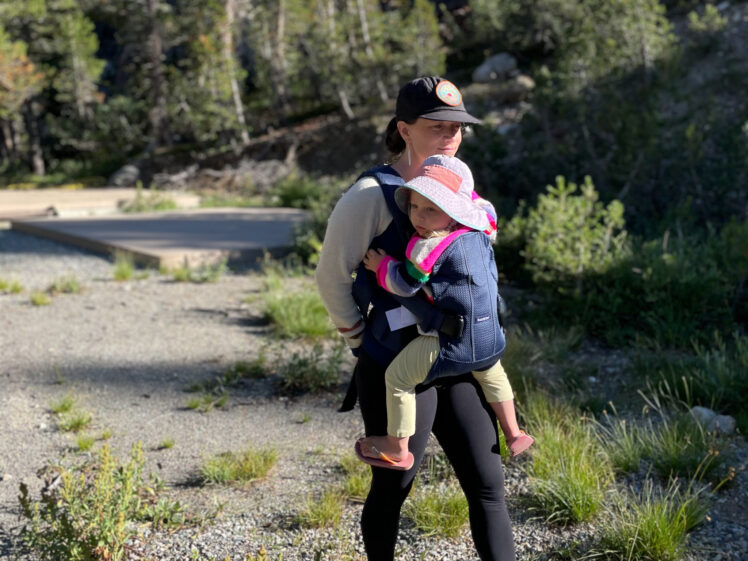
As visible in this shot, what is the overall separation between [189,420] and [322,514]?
1385mm

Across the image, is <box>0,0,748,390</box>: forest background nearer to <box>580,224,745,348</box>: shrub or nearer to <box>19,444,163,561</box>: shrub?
<box>580,224,745,348</box>: shrub

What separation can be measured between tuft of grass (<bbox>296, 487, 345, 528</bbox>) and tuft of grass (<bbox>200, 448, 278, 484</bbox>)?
15.4 inches

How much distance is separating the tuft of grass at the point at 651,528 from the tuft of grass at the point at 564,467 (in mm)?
131

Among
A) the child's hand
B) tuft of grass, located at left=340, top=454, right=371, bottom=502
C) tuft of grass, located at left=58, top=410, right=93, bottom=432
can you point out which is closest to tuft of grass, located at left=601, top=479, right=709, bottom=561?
tuft of grass, located at left=340, top=454, right=371, bottom=502

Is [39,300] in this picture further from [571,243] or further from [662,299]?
[662,299]

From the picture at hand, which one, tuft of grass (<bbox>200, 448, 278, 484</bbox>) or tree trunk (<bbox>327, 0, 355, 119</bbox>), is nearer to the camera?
tuft of grass (<bbox>200, 448, 278, 484</bbox>)

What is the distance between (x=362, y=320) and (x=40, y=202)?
1270cm

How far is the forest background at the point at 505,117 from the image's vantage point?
5.61 m

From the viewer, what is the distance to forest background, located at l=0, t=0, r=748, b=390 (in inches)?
221

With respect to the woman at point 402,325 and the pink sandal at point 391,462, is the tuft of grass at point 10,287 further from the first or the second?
the pink sandal at point 391,462

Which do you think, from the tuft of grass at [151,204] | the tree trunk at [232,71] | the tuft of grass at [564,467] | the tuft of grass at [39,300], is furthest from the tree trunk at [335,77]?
the tuft of grass at [564,467]

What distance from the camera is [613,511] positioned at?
3037 millimetres

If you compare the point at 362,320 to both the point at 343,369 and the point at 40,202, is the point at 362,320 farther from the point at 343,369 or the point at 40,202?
the point at 40,202

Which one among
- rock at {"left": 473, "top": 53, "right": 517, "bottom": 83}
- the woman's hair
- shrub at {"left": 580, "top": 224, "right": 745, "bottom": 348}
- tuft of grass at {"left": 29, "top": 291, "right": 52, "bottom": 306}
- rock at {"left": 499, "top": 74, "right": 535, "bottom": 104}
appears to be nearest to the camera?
the woman's hair
